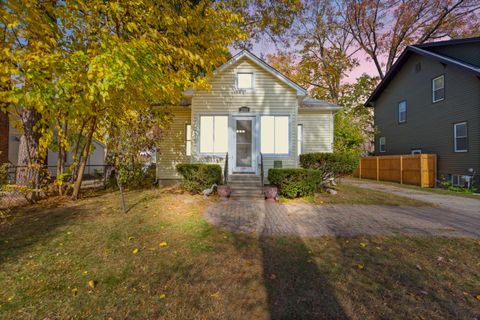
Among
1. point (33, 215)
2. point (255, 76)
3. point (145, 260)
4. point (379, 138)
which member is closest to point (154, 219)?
point (145, 260)

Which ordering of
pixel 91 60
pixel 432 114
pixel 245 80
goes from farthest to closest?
pixel 432 114 < pixel 245 80 < pixel 91 60

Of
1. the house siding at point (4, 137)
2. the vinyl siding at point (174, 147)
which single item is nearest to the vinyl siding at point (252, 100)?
the vinyl siding at point (174, 147)

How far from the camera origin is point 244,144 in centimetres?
1027

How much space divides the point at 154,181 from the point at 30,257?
7.96 meters

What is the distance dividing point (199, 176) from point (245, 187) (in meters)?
1.86

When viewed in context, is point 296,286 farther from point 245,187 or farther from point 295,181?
point 245,187

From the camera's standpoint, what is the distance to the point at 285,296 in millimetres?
2822

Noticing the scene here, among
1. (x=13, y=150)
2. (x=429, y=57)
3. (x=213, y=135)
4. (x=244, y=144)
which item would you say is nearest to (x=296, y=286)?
(x=244, y=144)

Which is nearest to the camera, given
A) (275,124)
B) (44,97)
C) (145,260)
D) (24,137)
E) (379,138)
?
(145,260)

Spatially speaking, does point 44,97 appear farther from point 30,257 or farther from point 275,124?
point 275,124

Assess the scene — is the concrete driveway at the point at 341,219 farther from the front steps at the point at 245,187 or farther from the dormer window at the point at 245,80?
the dormer window at the point at 245,80

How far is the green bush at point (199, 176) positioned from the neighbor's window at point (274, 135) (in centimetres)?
275

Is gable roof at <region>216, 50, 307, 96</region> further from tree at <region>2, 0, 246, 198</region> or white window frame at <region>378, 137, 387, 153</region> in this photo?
white window frame at <region>378, 137, 387, 153</region>

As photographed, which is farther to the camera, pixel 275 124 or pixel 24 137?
pixel 275 124
